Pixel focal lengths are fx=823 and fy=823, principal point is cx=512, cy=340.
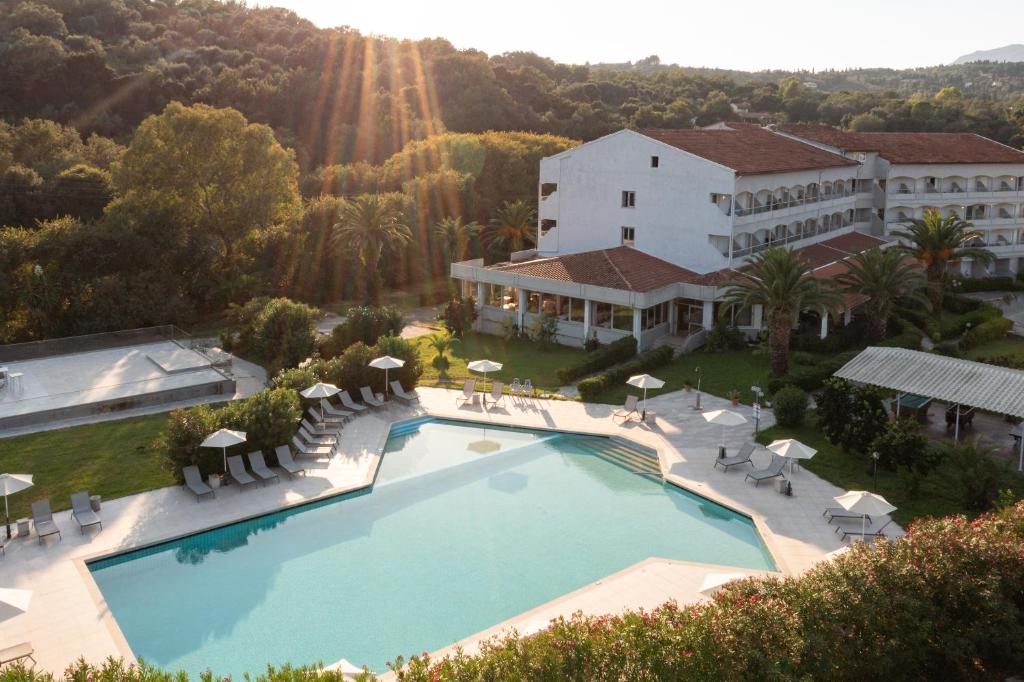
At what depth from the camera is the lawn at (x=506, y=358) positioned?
3469 cm

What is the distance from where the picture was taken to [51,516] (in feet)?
67.2

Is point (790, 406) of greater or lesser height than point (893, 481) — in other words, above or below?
above

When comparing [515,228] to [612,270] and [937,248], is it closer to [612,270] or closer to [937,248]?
[612,270]

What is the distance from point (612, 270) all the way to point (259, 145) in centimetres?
2145

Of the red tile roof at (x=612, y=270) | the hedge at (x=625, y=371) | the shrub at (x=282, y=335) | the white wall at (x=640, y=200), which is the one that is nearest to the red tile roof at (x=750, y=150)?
the white wall at (x=640, y=200)

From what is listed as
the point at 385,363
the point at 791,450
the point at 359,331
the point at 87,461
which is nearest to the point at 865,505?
the point at 791,450

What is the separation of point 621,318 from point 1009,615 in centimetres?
2744

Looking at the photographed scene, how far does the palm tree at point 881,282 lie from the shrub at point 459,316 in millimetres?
17804

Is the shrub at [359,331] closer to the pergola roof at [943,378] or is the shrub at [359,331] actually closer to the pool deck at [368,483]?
the pool deck at [368,483]

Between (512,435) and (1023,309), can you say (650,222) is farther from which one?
(1023,309)

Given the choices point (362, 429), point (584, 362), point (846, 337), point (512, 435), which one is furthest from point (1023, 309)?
point (362, 429)

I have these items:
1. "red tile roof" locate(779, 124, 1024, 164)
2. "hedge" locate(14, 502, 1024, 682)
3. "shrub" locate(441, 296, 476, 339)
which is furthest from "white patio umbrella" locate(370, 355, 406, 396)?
"red tile roof" locate(779, 124, 1024, 164)

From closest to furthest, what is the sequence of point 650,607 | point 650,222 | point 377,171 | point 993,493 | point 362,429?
1. point 650,607
2. point 993,493
3. point 362,429
4. point 650,222
5. point 377,171

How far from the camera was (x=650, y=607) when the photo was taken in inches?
693
